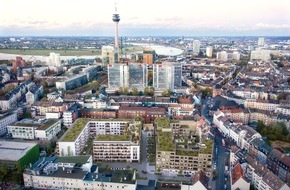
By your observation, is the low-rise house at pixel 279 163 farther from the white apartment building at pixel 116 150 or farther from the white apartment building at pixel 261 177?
the white apartment building at pixel 116 150

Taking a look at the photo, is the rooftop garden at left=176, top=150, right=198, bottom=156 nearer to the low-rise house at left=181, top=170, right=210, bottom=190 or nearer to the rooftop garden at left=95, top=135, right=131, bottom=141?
the low-rise house at left=181, top=170, right=210, bottom=190

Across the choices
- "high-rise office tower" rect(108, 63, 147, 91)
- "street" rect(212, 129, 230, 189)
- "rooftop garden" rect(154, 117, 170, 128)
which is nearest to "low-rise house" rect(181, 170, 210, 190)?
"street" rect(212, 129, 230, 189)

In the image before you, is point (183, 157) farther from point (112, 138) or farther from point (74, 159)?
point (74, 159)

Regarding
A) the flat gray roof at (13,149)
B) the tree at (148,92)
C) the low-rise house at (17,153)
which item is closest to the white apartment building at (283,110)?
the tree at (148,92)

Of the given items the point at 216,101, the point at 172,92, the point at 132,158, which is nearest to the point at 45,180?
the point at 132,158

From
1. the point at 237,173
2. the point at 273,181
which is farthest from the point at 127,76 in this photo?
the point at 273,181

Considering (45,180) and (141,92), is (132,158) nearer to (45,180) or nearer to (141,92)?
(45,180)

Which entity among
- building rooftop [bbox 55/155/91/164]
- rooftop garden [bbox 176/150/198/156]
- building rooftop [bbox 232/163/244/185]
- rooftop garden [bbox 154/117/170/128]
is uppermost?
rooftop garden [bbox 154/117/170/128]
